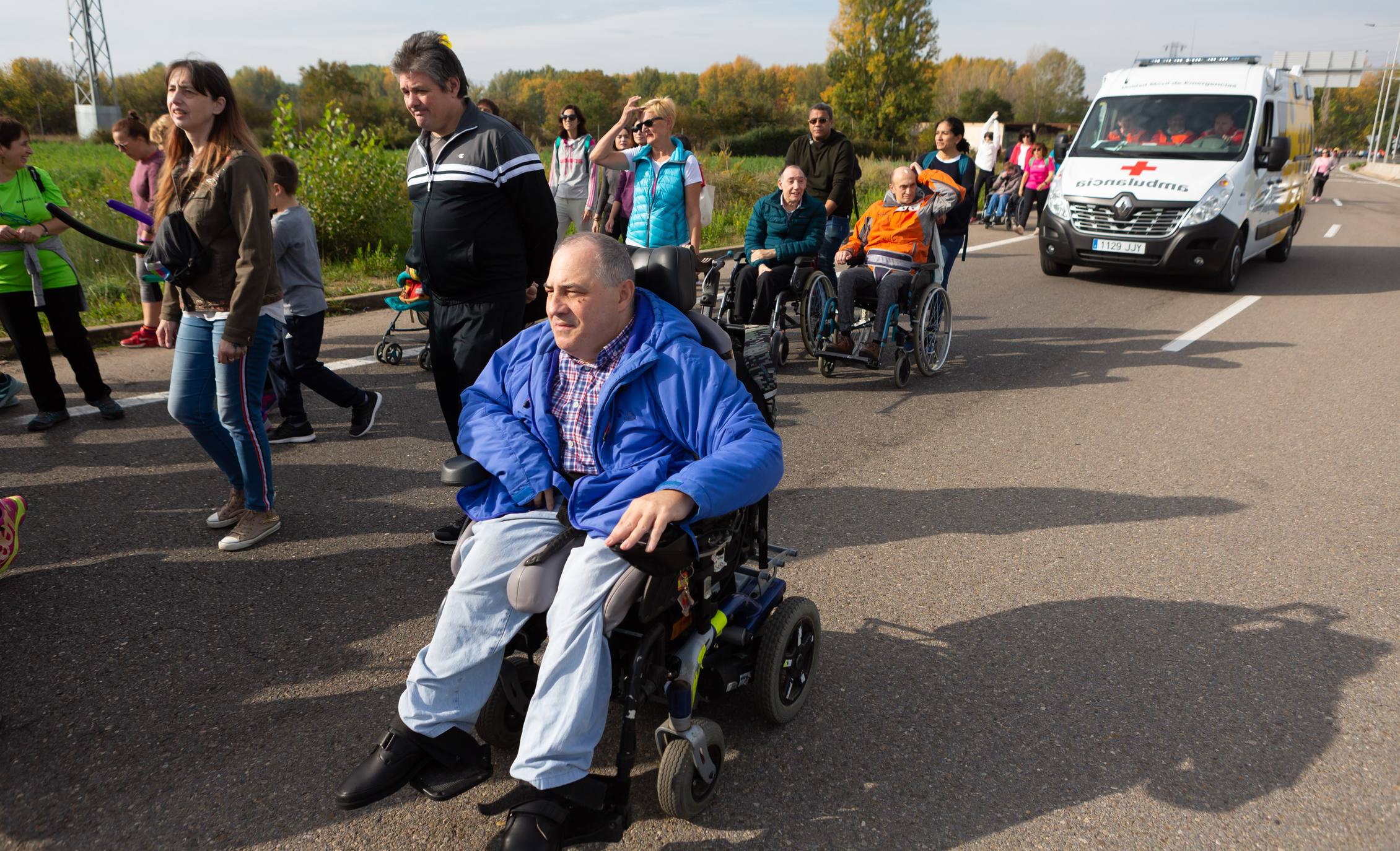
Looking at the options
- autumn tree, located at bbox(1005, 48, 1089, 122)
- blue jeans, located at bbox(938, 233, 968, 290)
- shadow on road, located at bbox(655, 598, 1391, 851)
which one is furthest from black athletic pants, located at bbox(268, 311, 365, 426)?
autumn tree, located at bbox(1005, 48, 1089, 122)

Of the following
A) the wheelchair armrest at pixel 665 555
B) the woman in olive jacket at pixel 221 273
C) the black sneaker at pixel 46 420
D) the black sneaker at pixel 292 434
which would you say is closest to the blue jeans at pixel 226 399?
the woman in olive jacket at pixel 221 273

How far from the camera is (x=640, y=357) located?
2.65 metres

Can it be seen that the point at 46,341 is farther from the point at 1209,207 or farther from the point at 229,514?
the point at 1209,207

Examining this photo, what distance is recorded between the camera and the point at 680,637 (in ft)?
8.43

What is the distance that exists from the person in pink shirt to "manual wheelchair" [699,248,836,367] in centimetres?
1237

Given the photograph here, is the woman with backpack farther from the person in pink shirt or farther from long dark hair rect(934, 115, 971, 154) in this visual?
the person in pink shirt

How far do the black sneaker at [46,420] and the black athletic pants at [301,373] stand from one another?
51.2 inches

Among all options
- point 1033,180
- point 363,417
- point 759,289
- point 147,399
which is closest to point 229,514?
point 363,417

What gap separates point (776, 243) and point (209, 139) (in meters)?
4.53

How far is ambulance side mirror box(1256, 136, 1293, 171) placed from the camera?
1136cm

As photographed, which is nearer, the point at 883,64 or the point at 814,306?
the point at 814,306

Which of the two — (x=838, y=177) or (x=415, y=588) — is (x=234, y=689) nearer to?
(x=415, y=588)

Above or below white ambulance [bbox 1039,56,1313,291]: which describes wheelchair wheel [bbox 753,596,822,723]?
below

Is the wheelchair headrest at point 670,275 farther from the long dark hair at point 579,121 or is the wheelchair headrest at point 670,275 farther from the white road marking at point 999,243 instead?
the white road marking at point 999,243
